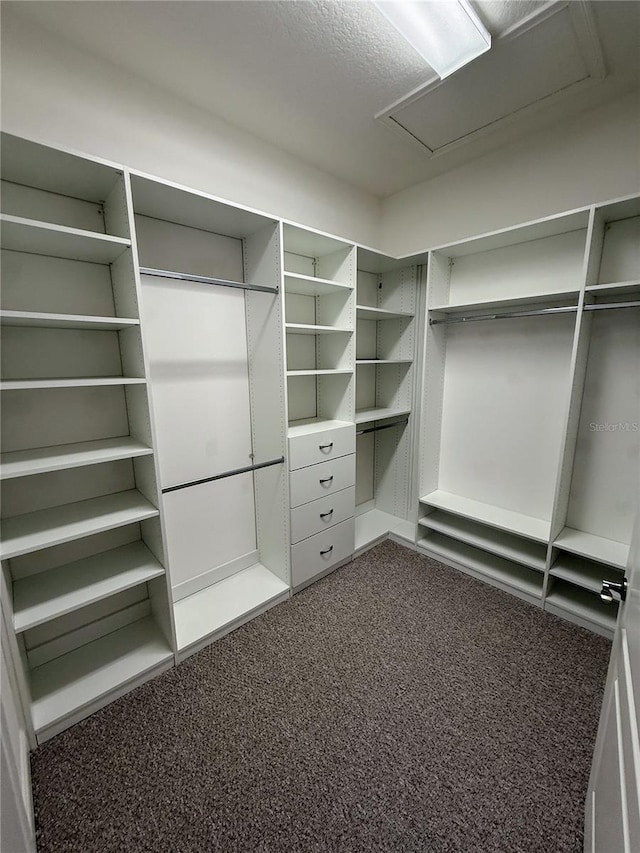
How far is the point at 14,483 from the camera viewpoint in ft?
4.98

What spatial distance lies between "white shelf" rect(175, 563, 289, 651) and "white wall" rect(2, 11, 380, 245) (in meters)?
2.27

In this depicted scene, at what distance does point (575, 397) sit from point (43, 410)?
8.98 ft

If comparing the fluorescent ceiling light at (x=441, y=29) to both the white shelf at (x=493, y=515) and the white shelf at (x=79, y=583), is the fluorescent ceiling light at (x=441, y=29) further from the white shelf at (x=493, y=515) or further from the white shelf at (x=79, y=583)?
the white shelf at (x=79, y=583)

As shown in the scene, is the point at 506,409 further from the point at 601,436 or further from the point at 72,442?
the point at 72,442

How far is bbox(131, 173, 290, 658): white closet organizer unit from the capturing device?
1.89m

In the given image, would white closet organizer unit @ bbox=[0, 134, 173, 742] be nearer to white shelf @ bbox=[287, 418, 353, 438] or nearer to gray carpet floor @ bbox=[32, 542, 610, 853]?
gray carpet floor @ bbox=[32, 542, 610, 853]

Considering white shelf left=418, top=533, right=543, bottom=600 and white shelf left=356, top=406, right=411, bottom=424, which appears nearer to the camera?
white shelf left=418, top=533, right=543, bottom=600

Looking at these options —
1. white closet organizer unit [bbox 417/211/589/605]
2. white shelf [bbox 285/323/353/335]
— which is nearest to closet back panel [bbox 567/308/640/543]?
white closet organizer unit [bbox 417/211/589/605]

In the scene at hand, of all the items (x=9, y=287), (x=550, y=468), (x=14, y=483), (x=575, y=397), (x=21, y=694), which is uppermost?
(x=9, y=287)

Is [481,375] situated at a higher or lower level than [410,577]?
higher

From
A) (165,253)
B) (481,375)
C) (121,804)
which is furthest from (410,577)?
(165,253)

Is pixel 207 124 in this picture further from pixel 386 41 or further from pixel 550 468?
pixel 550 468

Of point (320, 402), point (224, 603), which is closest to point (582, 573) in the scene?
point (320, 402)

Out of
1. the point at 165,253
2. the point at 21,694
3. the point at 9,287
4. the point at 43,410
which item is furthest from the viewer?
the point at 165,253
